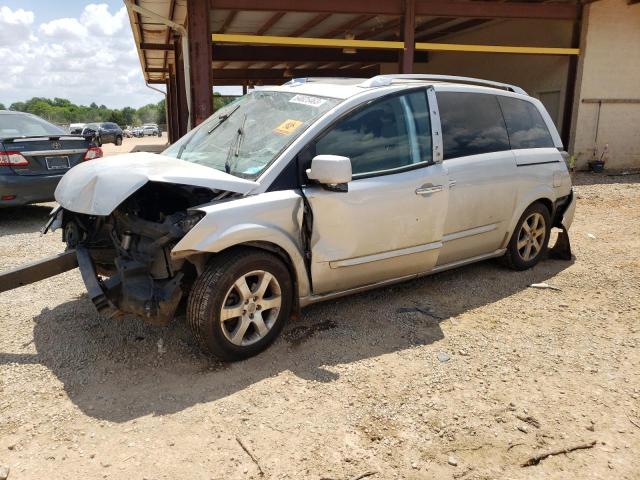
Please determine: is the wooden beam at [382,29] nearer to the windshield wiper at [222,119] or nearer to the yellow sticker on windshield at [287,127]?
the windshield wiper at [222,119]

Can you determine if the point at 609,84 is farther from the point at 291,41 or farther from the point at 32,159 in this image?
the point at 32,159

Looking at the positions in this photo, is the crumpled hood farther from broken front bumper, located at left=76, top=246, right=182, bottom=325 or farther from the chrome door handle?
the chrome door handle

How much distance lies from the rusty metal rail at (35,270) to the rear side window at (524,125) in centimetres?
382

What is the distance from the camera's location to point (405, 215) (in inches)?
153

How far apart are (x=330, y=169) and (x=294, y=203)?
0.33m

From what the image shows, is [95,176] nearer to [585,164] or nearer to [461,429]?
[461,429]

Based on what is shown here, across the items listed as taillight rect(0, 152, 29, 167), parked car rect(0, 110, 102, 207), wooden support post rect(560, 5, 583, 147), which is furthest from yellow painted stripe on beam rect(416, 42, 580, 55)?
taillight rect(0, 152, 29, 167)

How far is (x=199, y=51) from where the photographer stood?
962 cm

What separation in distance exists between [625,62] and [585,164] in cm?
263

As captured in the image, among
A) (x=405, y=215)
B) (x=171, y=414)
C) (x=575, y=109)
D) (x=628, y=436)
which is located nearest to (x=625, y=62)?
(x=575, y=109)

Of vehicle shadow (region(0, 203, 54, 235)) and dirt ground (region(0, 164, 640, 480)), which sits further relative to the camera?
vehicle shadow (region(0, 203, 54, 235))

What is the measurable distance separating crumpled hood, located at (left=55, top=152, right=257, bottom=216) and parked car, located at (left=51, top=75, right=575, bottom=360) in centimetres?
1

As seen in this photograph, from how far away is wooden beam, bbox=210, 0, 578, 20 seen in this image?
9.89 m

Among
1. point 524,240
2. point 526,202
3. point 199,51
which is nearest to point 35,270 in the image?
point 526,202
